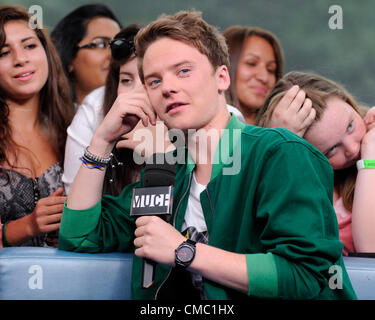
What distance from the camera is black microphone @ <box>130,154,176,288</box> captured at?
3.71 feet

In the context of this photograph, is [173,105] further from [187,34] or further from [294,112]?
[294,112]

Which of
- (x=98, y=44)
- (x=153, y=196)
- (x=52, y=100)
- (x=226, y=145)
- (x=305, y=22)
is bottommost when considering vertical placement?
(x=153, y=196)

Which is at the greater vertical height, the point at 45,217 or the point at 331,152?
the point at 331,152

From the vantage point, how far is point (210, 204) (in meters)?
1.28

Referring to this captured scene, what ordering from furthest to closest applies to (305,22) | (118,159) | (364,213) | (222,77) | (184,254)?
(305,22)
(118,159)
(364,213)
(222,77)
(184,254)

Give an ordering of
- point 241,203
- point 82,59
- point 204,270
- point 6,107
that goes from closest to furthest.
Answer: point 204,270 < point 241,203 < point 6,107 < point 82,59

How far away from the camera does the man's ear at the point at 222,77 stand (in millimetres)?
1391

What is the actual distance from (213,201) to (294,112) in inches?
25.0

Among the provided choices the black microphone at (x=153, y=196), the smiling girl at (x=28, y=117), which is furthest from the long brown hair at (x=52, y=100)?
the black microphone at (x=153, y=196)

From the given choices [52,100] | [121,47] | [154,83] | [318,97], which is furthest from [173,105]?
[52,100]

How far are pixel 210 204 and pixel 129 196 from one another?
33 centimetres

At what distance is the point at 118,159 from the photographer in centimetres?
202
